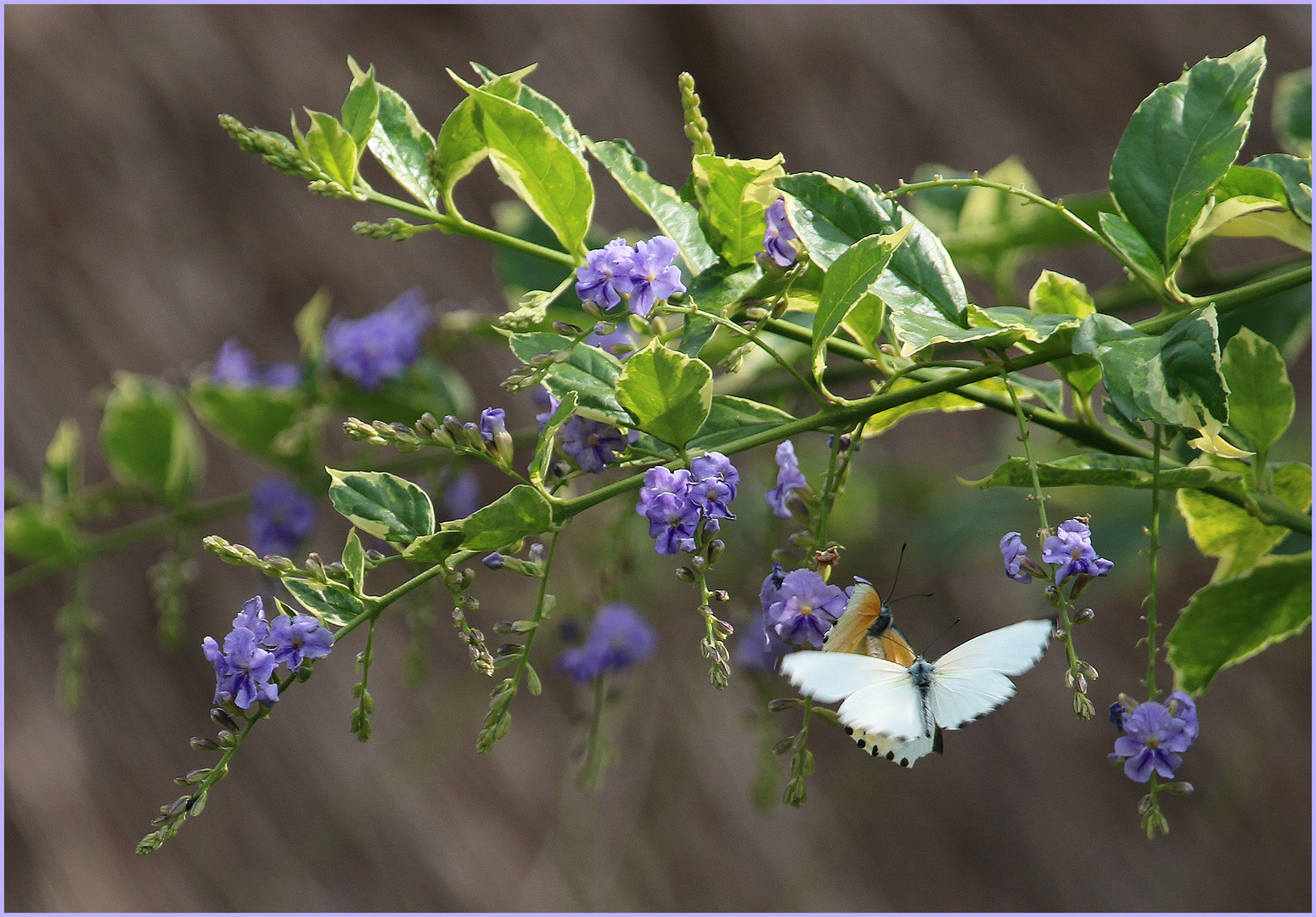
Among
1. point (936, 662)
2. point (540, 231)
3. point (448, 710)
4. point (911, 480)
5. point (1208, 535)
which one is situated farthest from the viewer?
point (448, 710)

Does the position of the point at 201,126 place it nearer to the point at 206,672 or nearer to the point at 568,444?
the point at 206,672

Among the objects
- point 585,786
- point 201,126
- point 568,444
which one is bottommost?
point 585,786

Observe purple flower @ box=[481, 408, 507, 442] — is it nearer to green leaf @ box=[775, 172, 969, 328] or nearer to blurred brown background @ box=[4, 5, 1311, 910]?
green leaf @ box=[775, 172, 969, 328]

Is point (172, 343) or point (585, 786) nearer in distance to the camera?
point (585, 786)

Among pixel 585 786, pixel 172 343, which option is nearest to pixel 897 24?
pixel 172 343

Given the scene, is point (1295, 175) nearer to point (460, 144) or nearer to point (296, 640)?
point (460, 144)

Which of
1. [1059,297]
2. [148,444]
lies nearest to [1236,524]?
[1059,297]
